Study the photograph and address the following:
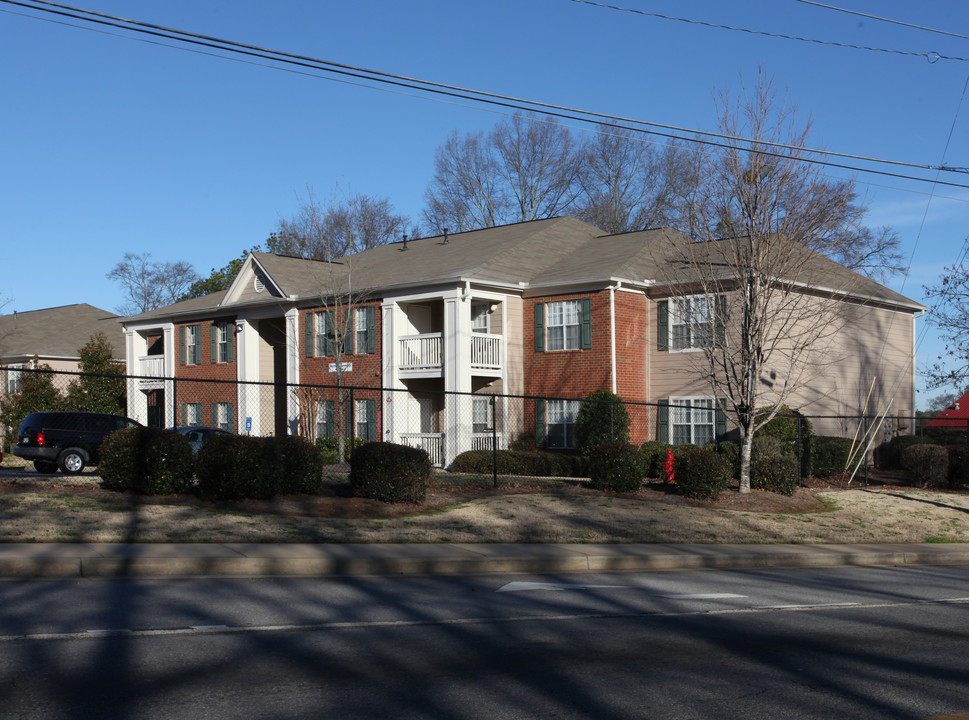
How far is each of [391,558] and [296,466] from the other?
4.46m

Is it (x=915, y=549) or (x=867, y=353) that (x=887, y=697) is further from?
(x=867, y=353)

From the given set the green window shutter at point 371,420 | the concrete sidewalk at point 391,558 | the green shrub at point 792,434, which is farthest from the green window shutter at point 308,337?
the concrete sidewalk at point 391,558

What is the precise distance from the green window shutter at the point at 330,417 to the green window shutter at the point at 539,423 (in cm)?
715

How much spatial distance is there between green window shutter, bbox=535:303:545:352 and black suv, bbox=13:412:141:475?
39.8ft

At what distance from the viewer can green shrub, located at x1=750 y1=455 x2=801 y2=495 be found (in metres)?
20.3

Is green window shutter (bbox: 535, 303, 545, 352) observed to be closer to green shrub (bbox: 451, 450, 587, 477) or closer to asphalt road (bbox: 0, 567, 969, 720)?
green shrub (bbox: 451, 450, 587, 477)

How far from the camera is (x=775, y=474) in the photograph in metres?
20.2

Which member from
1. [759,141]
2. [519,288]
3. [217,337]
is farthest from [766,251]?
[217,337]

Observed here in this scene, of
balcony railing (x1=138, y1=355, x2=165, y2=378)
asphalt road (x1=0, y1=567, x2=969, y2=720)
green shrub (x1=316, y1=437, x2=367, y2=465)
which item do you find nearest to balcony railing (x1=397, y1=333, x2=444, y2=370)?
green shrub (x1=316, y1=437, x2=367, y2=465)

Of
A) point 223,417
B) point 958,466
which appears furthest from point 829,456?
point 223,417

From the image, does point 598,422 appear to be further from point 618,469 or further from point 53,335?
point 53,335

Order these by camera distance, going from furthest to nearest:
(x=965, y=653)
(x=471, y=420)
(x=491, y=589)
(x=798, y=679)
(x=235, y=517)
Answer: (x=471, y=420)
(x=235, y=517)
(x=491, y=589)
(x=965, y=653)
(x=798, y=679)

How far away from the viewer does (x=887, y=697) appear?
6.10 m

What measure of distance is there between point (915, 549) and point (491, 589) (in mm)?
9314
